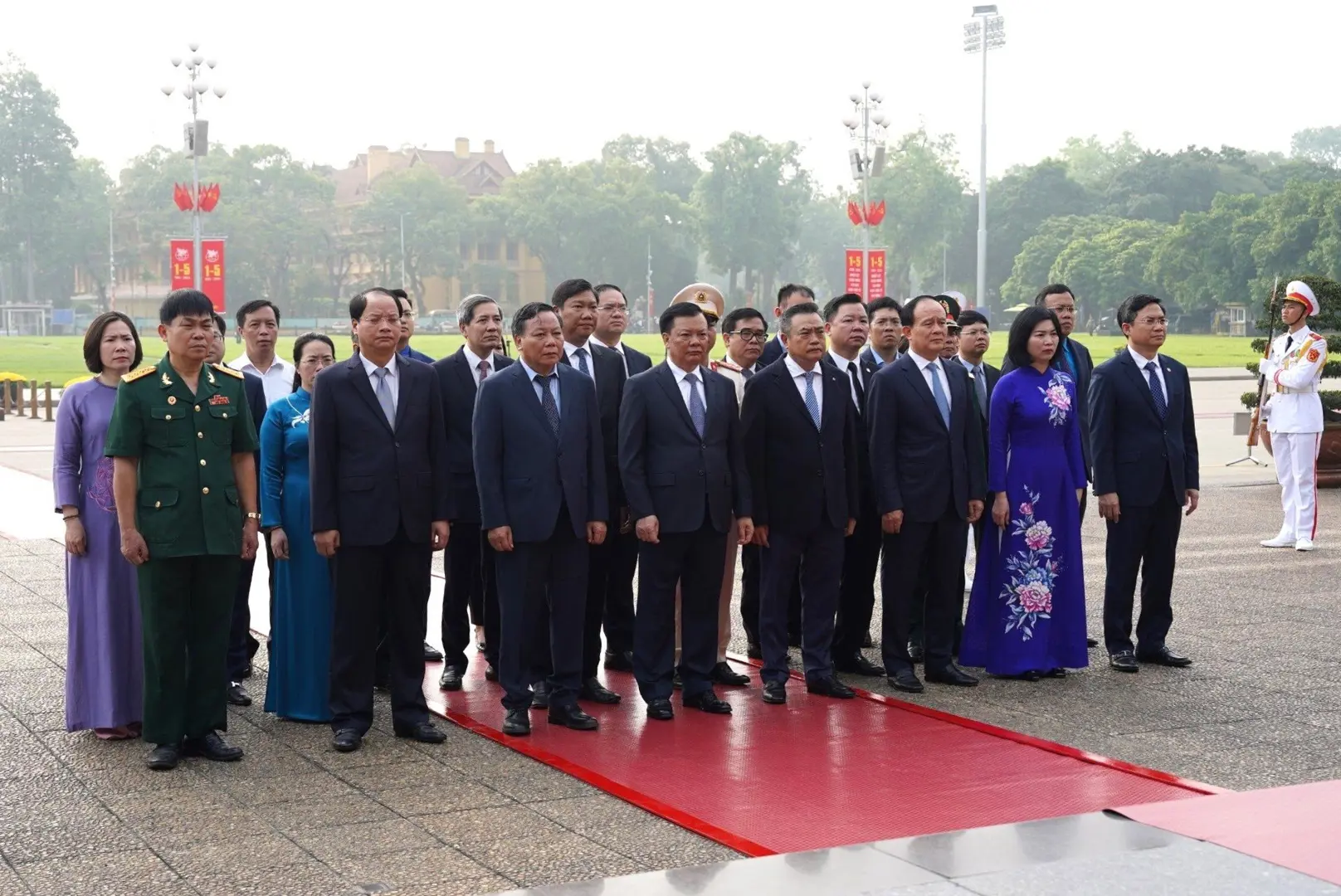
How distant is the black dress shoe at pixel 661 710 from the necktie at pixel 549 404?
1.20m

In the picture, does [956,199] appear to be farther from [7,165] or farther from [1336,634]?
[1336,634]

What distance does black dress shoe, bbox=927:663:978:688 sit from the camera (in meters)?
6.98

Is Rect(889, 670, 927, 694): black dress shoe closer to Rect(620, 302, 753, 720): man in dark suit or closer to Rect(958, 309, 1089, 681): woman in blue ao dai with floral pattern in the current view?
Rect(958, 309, 1089, 681): woman in blue ao dai with floral pattern

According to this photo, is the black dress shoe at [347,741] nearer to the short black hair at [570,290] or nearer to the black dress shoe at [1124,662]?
the short black hair at [570,290]

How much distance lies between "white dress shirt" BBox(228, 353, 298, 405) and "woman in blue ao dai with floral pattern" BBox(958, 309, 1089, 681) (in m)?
3.37

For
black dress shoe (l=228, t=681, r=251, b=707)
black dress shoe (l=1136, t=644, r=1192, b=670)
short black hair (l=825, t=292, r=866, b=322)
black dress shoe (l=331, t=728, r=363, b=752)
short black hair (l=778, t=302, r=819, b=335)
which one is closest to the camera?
black dress shoe (l=331, t=728, r=363, b=752)

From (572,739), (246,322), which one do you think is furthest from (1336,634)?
(246,322)

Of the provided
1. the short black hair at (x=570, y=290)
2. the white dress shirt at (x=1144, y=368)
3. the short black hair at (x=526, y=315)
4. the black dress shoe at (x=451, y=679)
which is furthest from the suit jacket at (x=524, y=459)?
the white dress shirt at (x=1144, y=368)

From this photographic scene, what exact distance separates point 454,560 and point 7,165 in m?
92.4

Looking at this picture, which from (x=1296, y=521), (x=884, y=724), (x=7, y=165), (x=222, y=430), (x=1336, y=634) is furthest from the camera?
(x=7, y=165)

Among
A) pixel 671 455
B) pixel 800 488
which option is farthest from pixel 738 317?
pixel 671 455

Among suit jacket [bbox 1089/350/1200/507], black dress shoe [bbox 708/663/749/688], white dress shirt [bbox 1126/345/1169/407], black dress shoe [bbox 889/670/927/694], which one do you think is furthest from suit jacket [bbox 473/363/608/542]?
white dress shirt [bbox 1126/345/1169/407]

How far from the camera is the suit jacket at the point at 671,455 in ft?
20.6

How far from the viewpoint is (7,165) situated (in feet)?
293
